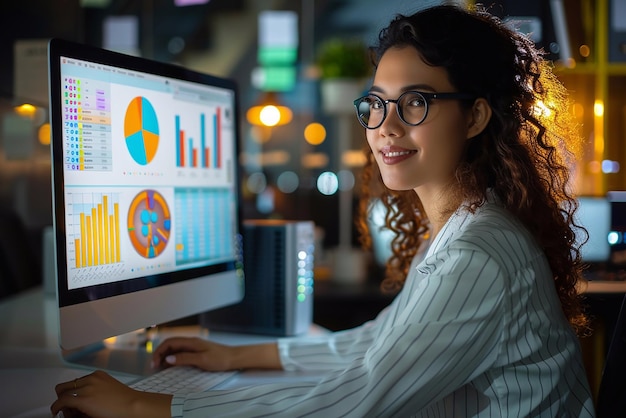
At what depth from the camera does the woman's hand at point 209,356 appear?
1.32m

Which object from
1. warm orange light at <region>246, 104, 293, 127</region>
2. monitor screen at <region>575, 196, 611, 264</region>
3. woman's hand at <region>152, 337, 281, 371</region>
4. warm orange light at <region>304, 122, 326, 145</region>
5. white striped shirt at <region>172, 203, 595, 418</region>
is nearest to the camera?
white striped shirt at <region>172, 203, 595, 418</region>

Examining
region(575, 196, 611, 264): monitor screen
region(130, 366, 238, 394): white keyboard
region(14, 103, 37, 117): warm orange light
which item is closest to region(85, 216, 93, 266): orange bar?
region(130, 366, 238, 394): white keyboard

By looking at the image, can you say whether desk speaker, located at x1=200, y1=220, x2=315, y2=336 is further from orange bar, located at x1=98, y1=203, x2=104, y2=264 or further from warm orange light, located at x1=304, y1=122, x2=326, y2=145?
warm orange light, located at x1=304, y1=122, x2=326, y2=145

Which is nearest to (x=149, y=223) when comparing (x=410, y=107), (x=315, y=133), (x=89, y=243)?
(x=89, y=243)

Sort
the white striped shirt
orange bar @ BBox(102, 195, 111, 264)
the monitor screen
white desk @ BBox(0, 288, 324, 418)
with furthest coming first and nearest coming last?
1. the monitor screen
2. orange bar @ BBox(102, 195, 111, 264)
3. white desk @ BBox(0, 288, 324, 418)
4. the white striped shirt

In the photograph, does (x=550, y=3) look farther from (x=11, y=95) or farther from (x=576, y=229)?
(x=11, y=95)

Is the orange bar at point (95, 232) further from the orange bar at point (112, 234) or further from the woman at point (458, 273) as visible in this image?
the woman at point (458, 273)

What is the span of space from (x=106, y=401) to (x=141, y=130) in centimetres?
53

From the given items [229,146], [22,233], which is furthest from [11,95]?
[229,146]

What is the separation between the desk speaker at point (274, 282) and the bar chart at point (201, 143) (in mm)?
232

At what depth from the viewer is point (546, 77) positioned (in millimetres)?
1350

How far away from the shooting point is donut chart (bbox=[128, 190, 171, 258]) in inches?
50.2

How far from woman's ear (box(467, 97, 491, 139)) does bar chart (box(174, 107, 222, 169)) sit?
0.56 meters

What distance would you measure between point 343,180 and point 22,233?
2.34 metres
